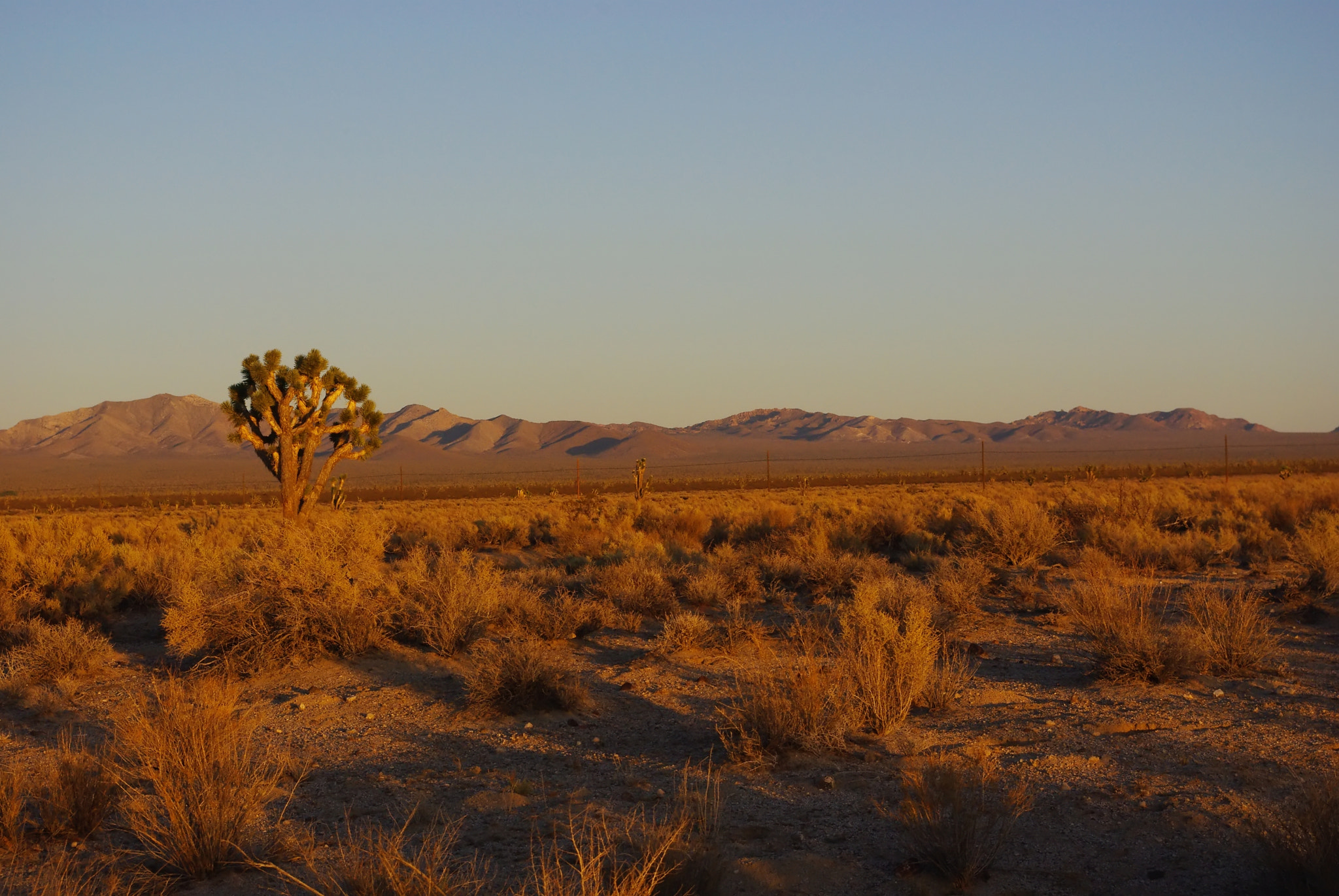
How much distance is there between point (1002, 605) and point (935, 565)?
337 cm

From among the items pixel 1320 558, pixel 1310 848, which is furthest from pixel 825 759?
pixel 1320 558

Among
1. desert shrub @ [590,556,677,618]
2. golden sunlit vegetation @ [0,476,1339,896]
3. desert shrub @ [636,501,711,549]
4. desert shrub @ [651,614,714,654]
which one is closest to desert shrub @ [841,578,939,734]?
golden sunlit vegetation @ [0,476,1339,896]

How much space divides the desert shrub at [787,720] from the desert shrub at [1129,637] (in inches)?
125

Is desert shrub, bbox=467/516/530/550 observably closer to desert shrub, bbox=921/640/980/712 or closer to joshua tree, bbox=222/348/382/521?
joshua tree, bbox=222/348/382/521

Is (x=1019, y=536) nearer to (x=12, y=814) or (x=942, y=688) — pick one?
(x=942, y=688)

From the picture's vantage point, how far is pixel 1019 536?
18047mm

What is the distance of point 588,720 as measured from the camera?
9.08 metres

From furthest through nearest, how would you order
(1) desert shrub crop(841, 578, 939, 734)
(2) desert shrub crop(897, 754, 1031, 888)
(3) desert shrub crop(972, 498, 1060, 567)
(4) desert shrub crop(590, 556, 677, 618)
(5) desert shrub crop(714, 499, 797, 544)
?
(5) desert shrub crop(714, 499, 797, 544) < (3) desert shrub crop(972, 498, 1060, 567) < (4) desert shrub crop(590, 556, 677, 618) < (1) desert shrub crop(841, 578, 939, 734) < (2) desert shrub crop(897, 754, 1031, 888)

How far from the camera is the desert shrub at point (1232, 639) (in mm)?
9766

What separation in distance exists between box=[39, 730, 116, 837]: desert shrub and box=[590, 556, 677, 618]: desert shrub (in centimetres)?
783

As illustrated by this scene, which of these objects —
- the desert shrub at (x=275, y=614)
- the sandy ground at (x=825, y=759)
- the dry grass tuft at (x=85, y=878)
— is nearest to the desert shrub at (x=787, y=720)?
the sandy ground at (x=825, y=759)

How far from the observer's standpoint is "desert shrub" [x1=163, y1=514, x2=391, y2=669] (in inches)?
444

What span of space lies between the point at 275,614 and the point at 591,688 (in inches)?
156

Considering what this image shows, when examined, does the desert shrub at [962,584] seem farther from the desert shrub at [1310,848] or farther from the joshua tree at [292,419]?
the joshua tree at [292,419]
